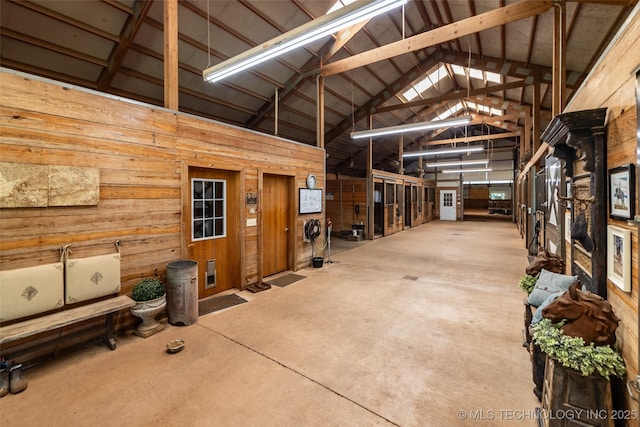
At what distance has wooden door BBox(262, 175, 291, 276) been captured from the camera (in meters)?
5.04

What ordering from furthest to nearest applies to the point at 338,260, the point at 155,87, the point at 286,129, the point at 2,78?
the point at 286,129
the point at 338,260
the point at 155,87
the point at 2,78

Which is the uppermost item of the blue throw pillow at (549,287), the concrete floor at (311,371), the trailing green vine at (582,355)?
the blue throw pillow at (549,287)

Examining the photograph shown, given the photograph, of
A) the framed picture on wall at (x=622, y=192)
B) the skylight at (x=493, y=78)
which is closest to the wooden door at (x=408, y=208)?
the skylight at (x=493, y=78)

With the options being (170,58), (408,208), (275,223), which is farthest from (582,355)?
(408,208)

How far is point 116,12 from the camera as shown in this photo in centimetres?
425

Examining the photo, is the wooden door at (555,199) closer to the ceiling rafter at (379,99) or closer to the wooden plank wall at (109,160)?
the wooden plank wall at (109,160)

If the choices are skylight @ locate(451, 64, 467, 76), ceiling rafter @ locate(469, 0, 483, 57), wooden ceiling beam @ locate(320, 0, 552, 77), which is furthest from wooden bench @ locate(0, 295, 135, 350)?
skylight @ locate(451, 64, 467, 76)

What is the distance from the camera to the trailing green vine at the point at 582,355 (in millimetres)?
1330

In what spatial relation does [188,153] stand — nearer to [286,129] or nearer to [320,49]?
[320,49]

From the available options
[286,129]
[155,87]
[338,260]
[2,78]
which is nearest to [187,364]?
[2,78]

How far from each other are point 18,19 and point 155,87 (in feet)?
6.98

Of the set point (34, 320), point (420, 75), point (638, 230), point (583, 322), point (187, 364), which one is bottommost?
point (187, 364)

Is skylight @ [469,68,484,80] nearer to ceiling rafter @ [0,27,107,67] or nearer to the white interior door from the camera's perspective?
the white interior door

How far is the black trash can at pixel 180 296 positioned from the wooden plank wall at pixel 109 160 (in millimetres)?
240
